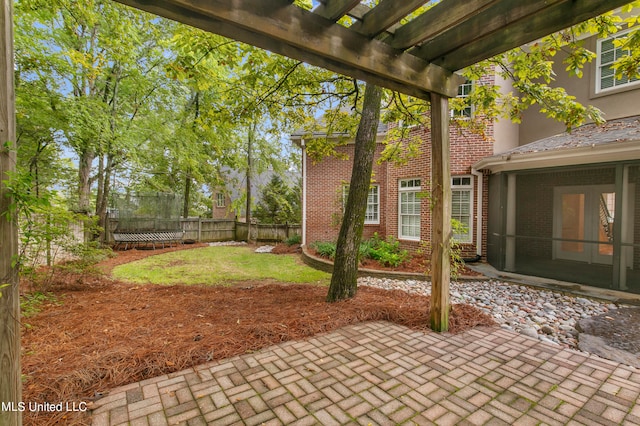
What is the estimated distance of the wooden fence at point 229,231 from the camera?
541 inches

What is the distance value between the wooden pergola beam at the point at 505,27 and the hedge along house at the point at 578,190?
4052 millimetres

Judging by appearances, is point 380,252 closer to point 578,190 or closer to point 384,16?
point 578,190

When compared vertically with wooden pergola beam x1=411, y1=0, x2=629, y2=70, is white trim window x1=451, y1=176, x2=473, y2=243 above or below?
below

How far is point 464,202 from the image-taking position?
823cm

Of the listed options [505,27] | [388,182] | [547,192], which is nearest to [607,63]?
[547,192]

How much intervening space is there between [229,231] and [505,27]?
1423cm

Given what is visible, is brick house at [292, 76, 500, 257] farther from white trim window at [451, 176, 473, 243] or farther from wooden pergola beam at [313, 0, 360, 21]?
wooden pergola beam at [313, 0, 360, 21]

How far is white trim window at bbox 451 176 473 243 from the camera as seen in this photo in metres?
8.10

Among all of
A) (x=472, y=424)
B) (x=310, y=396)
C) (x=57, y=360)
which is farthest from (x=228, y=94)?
(x=472, y=424)

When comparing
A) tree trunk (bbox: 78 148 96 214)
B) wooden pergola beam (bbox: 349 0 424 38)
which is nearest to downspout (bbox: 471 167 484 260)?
wooden pergola beam (bbox: 349 0 424 38)

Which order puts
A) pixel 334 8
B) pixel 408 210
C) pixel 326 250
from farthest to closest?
pixel 408 210 < pixel 326 250 < pixel 334 8

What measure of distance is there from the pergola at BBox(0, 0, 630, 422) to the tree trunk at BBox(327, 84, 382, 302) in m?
1.41

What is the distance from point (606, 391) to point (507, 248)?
520 centimetres

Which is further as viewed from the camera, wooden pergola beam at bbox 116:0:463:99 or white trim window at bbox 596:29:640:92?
white trim window at bbox 596:29:640:92
